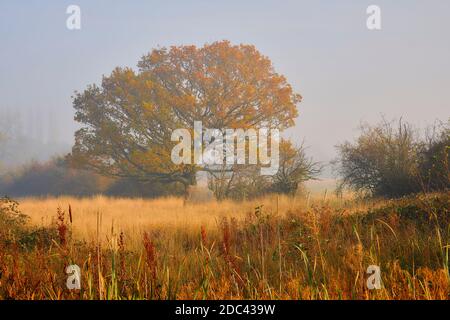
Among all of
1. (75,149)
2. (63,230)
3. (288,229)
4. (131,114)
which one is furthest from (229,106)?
(63,230)

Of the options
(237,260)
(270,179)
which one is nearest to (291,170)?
(270,179)

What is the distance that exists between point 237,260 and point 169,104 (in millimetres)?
16972

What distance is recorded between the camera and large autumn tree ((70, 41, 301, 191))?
22.8 meters

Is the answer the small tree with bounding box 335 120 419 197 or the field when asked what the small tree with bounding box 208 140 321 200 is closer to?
the small tree with bounding box 335 120 419 197

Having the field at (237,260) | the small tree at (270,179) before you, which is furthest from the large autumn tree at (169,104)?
the field at (237,260)

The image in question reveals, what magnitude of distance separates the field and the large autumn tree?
26.1ft

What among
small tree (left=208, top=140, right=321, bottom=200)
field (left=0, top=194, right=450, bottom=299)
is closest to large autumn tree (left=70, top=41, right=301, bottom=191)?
small tree (left=208, top=140, right=321, bottom=200)

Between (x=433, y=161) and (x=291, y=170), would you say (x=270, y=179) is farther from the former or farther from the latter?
(x=433, y=161)

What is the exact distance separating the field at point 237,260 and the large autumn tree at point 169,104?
796 centimetres

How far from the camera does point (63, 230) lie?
438cm

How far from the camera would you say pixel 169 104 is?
75.6 feet

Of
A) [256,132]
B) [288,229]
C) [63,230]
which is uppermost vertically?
[256,132]
